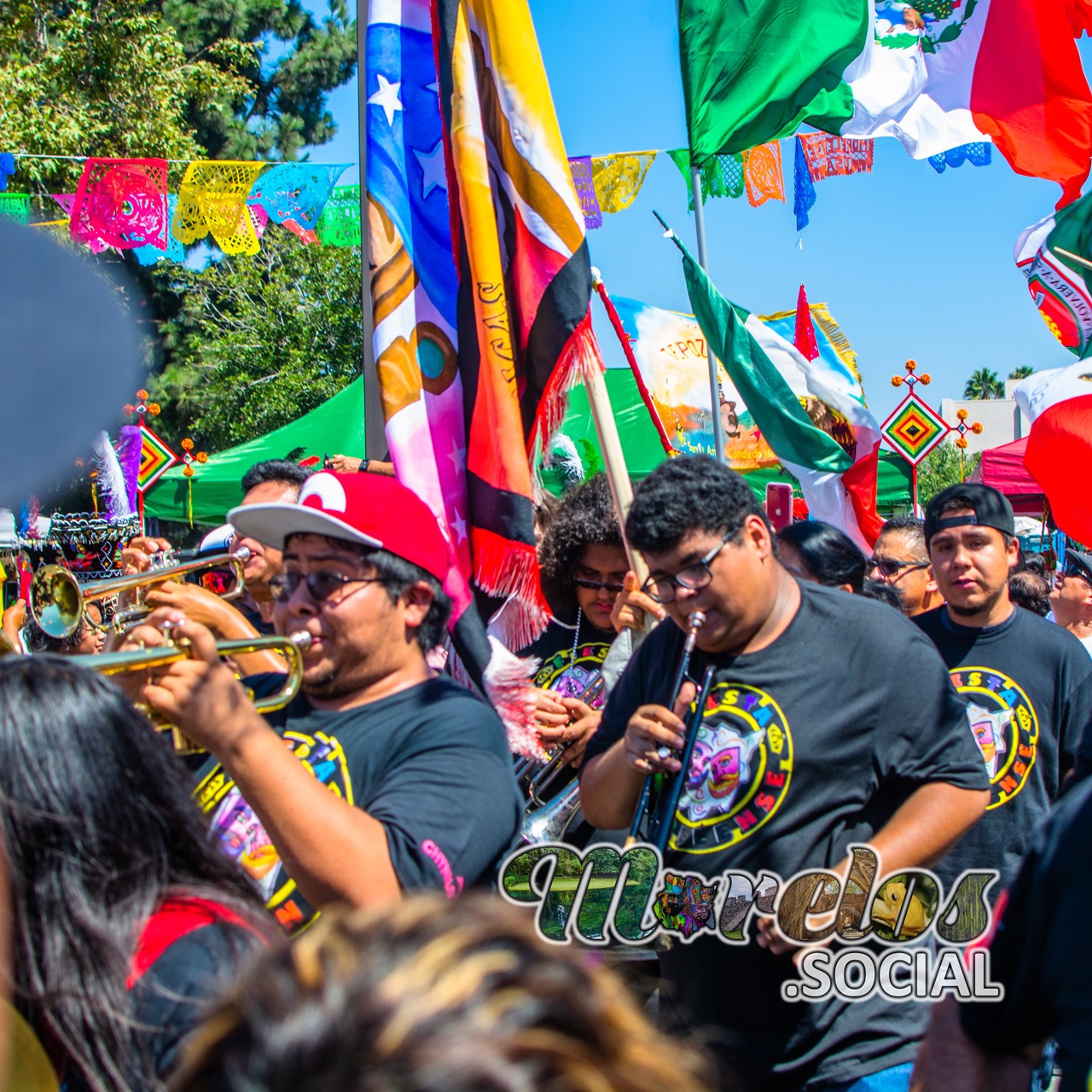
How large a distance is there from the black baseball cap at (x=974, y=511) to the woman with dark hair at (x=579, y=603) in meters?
1.29

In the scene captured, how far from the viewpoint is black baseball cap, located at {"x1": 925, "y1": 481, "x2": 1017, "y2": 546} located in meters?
4.27

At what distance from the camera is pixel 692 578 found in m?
2.78

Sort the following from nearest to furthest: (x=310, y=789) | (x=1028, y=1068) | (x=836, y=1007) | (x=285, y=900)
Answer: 1. (x=1028, y=1068)
2. (x=310, y=789)
3. (x=285, y=900)
4. (x=836, y=1007)

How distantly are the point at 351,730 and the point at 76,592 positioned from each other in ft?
4.97

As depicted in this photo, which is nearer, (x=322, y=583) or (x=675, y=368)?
(x=322, y=583)

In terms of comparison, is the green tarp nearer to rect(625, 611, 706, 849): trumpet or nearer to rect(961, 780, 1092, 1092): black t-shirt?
rect(625, 611, 706, 849): trumpet

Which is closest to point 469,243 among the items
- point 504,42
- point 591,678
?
point 504,42

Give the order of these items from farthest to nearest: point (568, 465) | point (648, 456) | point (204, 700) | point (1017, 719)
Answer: point (648, 456), point (568, 465), point (1017, 719), point (204, 700)

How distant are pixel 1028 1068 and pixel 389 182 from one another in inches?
121

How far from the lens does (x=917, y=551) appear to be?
564 centimetres

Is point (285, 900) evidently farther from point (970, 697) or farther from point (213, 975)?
point (970, 697)

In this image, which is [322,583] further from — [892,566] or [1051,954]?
[892,566]

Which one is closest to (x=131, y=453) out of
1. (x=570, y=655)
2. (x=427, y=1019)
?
(x=570, y=655)

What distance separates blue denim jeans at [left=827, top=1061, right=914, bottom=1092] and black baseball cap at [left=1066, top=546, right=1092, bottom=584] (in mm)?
4451
